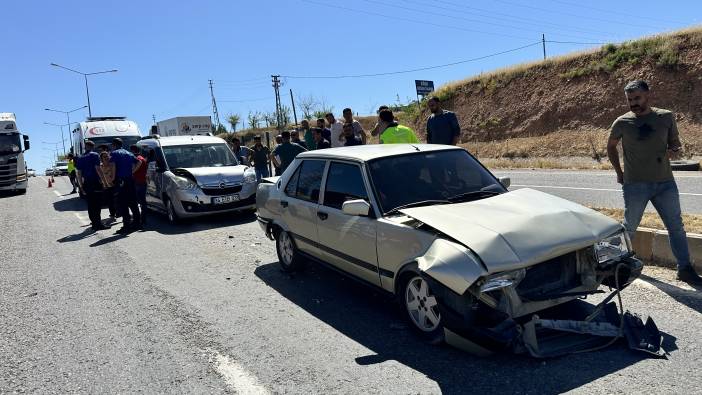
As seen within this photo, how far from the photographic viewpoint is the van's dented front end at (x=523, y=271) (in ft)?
11.6

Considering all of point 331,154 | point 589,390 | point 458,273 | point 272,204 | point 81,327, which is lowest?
point 589,390

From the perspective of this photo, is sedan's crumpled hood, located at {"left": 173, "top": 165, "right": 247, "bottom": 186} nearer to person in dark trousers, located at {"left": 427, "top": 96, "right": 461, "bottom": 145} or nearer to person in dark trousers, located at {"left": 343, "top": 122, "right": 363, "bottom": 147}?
person in dark trousers, located at {"left": 343, "top": 122, "right": 363, "bottom": 147}

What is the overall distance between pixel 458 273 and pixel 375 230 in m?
1.06

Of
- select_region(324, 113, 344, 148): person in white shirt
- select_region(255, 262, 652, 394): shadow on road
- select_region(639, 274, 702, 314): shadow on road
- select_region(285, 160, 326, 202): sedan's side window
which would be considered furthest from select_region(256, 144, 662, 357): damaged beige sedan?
select_region(324, 113, 344, 148): person in white shirt

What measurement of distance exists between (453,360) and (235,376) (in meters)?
1.58

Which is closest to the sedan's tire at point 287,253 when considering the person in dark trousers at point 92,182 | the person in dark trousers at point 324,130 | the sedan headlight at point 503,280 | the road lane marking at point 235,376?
the road lane marking at point 235,376

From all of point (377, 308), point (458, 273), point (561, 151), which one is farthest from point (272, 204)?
point (561, 151)

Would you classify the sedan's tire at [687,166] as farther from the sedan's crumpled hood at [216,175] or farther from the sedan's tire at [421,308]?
the sedan's tire at [421,308]

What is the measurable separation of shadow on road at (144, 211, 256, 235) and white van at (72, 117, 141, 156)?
6.63m

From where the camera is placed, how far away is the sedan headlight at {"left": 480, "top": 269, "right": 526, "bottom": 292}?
3479mm

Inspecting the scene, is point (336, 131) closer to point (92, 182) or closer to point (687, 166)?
point (92, 182)

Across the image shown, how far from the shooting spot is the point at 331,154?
18.1ft

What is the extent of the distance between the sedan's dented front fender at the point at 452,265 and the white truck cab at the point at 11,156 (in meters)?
22.1

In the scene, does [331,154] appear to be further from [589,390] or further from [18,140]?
[18,140]
